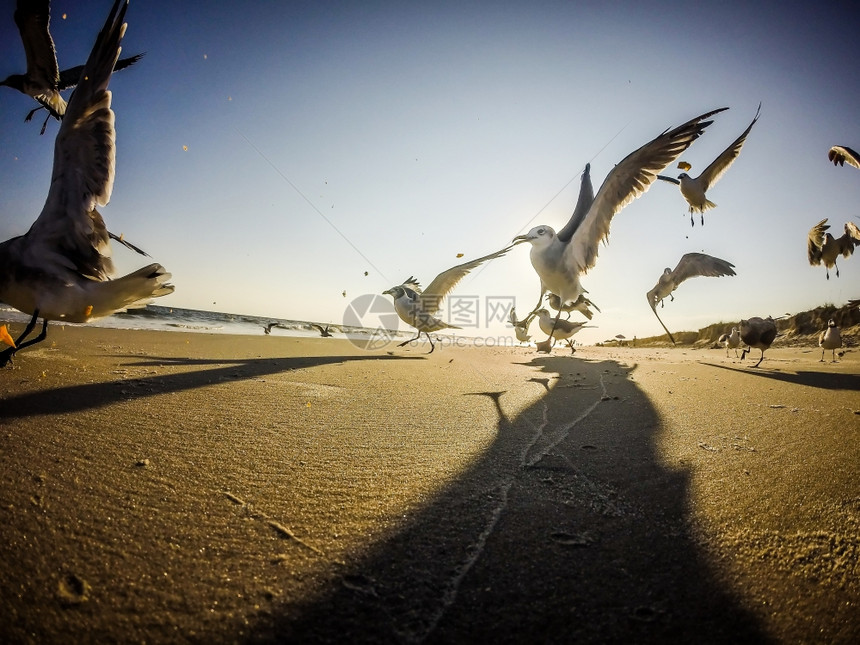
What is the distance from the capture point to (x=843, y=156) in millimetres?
6945

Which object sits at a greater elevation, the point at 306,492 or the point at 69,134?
the point at 69,134

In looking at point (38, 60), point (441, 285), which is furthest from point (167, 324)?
point (441, 285)

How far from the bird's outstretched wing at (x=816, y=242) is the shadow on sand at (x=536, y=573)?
40.3 ft

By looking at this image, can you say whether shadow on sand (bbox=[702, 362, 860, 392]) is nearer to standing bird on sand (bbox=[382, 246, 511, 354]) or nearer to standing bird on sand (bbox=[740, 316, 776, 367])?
standing bird on sand (bbox=[740, 316, 776, 367])

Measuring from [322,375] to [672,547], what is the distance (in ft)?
9.95

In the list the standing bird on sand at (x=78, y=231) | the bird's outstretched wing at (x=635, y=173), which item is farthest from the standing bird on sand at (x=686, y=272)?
the standing bird on sand at (x=78, y=231)

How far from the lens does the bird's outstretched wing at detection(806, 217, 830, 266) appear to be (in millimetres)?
9367

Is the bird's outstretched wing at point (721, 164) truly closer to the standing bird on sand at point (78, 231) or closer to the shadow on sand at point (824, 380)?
the shadow on sand at point (824, 380)

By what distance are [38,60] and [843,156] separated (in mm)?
13779

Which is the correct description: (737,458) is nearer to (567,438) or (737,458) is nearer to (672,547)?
(567,438)

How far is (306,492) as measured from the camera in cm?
111

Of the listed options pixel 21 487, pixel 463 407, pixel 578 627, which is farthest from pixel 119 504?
pixel 463 407

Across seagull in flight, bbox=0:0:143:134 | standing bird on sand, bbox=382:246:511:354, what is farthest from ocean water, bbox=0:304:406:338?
standing bird on sand, bbox=382:246:511:354

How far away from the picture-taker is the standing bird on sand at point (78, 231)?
280 cm
